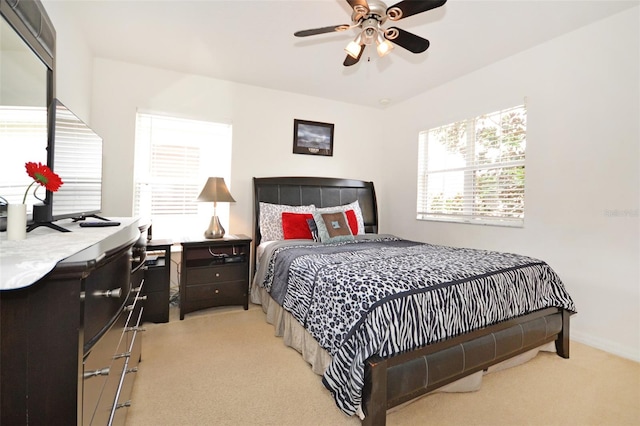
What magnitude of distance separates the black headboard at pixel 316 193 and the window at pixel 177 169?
44cm

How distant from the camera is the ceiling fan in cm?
172

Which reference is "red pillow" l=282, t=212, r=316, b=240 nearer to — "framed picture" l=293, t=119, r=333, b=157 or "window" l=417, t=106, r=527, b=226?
"framed picture" l=293, t=119, r=333, b=157

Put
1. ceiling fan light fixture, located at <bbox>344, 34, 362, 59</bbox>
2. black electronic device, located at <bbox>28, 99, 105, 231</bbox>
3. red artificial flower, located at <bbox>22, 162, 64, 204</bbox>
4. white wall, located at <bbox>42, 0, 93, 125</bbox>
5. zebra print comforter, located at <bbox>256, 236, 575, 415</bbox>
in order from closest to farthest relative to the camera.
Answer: red artificial flower, located at <bbox>22, 162, 64, 204</bbox> < black electronic device, located at <bbox>28, 99, 105, 231</bbox> < zebra print comforter, located at <bbox>256, 236, 575, 415</bbox> < white wall, located at <bbox>42, 0, 93, 125</bbox> < ceiling fan light fixture, located at <bbox>344, 34, 362, 59</bbox>

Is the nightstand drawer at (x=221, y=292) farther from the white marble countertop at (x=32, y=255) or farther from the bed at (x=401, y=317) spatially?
the white marble countertop at (x=32, y=255)

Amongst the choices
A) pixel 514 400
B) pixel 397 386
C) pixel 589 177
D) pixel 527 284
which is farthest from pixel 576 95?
pixel 397 386

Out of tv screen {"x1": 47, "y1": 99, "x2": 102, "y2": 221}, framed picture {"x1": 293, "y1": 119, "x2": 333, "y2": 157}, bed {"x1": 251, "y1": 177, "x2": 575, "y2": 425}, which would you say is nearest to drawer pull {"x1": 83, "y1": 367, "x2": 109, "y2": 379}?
tv screen {"x1": 47, "y1": 99, "x2": 102, "y2": 221}

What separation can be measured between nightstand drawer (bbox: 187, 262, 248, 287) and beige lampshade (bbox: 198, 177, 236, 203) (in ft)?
2.32

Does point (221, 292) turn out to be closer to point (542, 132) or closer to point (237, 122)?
point (237, 122)

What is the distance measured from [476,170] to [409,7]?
6.93 feet

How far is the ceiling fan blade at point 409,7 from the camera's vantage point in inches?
65.3

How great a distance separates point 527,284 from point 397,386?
124 cm

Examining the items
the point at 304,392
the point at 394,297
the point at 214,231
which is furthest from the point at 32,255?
the point at 214,231

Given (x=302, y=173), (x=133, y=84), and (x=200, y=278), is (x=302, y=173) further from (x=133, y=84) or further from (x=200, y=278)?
(x=133, y=84)

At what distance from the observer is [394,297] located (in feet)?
4.84
